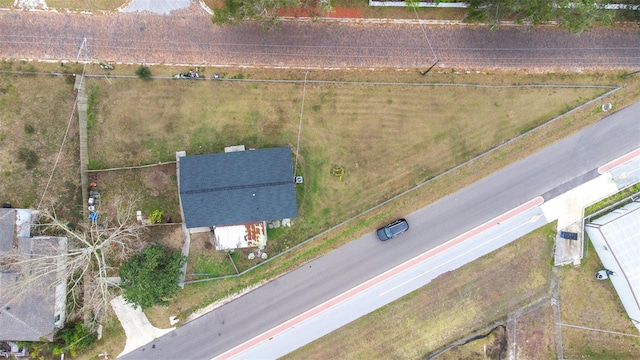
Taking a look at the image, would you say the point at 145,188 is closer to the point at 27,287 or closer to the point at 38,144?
the point at 38,144

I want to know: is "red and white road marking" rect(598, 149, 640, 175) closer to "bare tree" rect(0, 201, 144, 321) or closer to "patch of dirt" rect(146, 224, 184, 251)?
"patch of dirt" rect(146, 224, 184, 251)

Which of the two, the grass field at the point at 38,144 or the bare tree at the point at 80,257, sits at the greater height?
the grass field at the point at 38,144

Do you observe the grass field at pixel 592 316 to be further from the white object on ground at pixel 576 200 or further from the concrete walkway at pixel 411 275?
the white object on ground at pixel 576 200

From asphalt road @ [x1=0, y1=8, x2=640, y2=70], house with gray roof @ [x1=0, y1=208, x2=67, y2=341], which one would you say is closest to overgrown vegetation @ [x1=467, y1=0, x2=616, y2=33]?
asphalt road @ [x1=0, y1=8, x2=640, y2=70]

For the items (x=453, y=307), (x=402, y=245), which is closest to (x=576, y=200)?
(x=453, y=307)

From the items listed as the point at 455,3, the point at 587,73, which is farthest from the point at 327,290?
the point at 587,73

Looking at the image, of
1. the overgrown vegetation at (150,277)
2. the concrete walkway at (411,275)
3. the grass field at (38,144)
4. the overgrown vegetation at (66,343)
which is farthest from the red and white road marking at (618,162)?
the overgrown vegetation at (66,343)
